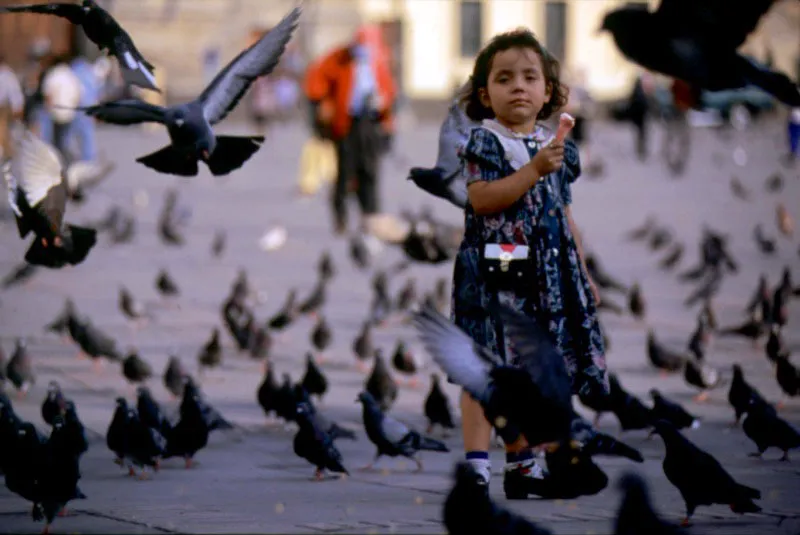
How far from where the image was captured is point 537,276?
5.95 metres

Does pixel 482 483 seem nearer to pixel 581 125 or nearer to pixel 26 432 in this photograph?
pixel 26 432

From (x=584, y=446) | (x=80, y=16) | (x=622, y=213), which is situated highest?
(x=80, y=16)

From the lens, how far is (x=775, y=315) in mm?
11055

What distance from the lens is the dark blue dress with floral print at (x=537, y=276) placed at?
233 inches

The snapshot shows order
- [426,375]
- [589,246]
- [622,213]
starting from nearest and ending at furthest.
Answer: [426,375] < [589,246] < [622,213]

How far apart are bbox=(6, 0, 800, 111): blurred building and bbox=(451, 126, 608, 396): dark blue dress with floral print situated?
4117 centimetres

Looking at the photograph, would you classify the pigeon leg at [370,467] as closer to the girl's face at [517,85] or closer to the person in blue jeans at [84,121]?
the girl's face at [517,85]

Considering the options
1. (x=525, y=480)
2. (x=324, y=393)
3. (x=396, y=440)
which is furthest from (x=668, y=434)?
(x=324, y=393)

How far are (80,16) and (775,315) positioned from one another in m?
5.82

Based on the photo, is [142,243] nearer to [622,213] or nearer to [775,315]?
[622,213]

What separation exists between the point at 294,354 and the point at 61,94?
1475 cm

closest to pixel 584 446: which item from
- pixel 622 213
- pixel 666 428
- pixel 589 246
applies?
pixel 666 428

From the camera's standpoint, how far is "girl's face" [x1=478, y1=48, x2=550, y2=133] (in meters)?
5.95

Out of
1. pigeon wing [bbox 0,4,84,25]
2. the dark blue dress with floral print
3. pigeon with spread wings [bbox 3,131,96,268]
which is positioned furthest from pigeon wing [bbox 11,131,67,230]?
the dark blue dress with floral print
